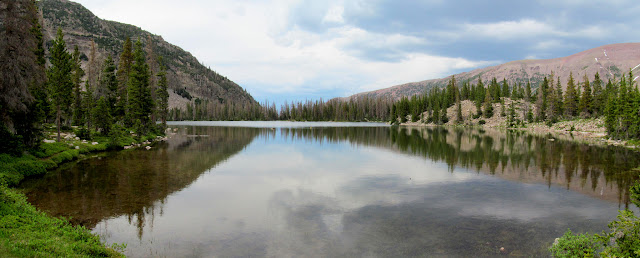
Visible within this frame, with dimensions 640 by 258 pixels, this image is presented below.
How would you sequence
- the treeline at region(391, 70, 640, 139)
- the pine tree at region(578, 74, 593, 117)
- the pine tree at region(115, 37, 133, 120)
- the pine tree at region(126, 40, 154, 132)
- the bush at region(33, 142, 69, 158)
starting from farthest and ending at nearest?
1. the pine tree at region(578, 74, 593, 117)
2. the pine tree at region(115, 37, 133, 120)
3. the treeline at region(391, 70, 640, 139)
4. the pine tree at region(126, 40, 154, 132)
5. the bush at region(33, 142, 69, 158)

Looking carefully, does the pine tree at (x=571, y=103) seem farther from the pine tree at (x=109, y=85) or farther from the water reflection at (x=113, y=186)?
the pine tree at (x=109, y=85)

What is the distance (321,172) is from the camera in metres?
29.4

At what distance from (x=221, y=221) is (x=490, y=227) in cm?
1263

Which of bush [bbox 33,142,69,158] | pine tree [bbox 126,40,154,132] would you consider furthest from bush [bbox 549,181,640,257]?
pine tree [bbox 126,40,154,132]

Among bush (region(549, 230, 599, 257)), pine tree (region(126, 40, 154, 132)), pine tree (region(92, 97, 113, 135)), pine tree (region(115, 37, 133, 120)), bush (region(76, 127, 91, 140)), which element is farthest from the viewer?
pine tree (region(115, 37, 133, 120))

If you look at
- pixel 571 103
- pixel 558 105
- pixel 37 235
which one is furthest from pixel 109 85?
pixel 558 105

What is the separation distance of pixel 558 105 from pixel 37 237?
Result: 14830 centimetres

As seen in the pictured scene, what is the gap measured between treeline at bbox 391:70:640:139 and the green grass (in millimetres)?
75728

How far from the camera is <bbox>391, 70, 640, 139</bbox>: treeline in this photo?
203ft

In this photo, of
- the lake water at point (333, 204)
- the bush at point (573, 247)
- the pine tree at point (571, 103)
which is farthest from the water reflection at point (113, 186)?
the pine tree at point (571, 103)

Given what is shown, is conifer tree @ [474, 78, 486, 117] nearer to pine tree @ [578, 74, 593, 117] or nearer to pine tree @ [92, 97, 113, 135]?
pine tree @ [578, 74, 593, 117]

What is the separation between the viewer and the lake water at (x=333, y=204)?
12.9m

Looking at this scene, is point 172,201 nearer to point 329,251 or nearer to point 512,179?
point 329,251

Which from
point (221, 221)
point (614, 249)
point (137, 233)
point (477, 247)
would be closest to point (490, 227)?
point (477, 247)
